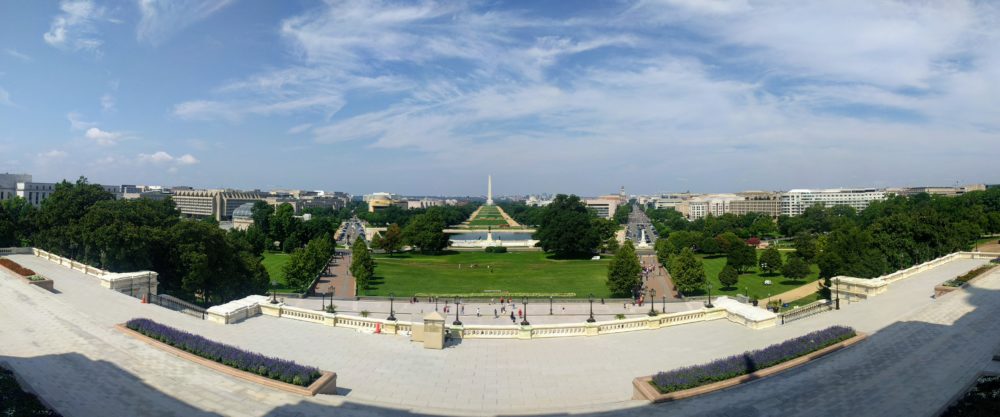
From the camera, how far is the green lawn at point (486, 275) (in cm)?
5044

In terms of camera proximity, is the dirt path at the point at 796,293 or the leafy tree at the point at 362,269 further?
the leafy tree at the point at 362,269

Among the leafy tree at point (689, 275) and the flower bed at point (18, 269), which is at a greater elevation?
the flower bed at point (18, 269)

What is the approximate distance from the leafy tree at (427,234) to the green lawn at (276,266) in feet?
61.7

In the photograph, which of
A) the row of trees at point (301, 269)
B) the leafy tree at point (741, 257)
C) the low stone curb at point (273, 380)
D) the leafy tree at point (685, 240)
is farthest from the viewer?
the leafy tree at point (685, 240)

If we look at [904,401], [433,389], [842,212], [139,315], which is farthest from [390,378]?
[842,212]

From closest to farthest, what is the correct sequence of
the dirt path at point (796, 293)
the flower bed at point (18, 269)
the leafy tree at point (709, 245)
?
the flower bed at point (18, 269) → the dirt path at point (796, 293) → the leafy tree at point (709, 245)

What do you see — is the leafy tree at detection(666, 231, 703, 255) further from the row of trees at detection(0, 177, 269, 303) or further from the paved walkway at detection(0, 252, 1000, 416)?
the row of trees at detection(0, 177, 269, 303)

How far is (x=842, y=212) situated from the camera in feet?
447

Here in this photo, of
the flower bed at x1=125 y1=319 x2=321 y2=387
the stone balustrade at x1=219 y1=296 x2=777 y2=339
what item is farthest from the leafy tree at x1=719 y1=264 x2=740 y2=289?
the flower bed at x1=125 y1=319 x2=321 y2=387

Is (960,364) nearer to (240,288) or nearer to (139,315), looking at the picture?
(139,315)

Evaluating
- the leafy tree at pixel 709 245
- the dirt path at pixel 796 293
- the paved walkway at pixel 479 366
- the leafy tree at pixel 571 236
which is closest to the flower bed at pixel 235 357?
the paved walkway at pixel 479 366

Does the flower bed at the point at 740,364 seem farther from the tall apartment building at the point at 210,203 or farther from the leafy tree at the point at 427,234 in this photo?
the tall apartment building at the point at 210,203

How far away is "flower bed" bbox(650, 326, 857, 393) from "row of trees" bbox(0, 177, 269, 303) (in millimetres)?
28728

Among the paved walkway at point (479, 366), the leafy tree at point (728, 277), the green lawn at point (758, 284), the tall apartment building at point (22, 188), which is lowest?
the green lawn at point (758, 284)
